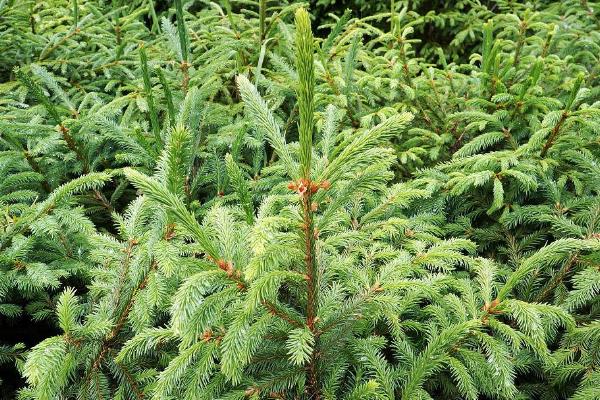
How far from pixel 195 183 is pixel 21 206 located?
0.66 m

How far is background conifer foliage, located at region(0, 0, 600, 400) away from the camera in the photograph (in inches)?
43.4

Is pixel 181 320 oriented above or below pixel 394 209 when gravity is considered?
above

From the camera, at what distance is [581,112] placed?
1.94 metres

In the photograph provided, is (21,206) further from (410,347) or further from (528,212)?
(528,212)

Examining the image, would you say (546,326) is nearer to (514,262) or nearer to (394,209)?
(514,262)

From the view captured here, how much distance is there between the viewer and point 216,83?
94.8 inches

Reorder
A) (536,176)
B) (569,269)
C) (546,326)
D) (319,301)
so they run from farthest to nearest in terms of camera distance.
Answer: (536,176) → (569,269) → (546,326) → (319,301)

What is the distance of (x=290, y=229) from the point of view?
1432mm

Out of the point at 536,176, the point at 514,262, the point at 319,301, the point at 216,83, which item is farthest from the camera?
the point at 216,83

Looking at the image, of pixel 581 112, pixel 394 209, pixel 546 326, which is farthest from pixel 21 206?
pixel 581 112

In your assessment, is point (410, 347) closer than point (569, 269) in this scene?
Yes

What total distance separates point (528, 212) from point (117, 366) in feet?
5.22

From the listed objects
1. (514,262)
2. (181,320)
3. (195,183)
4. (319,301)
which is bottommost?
(514,262)

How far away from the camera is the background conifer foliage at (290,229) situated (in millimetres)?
1104
